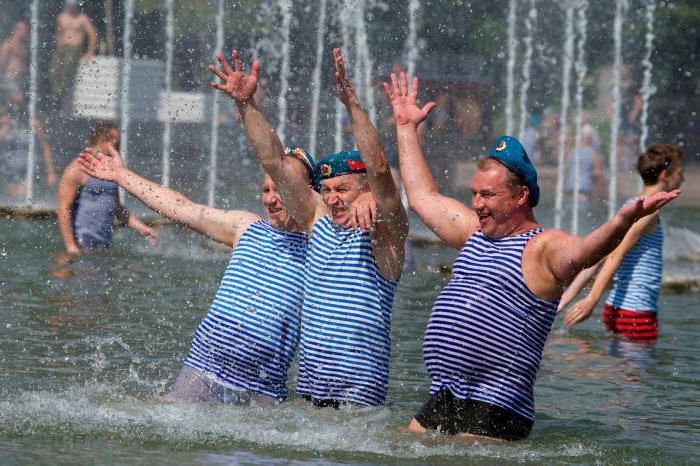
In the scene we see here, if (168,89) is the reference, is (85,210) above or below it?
below

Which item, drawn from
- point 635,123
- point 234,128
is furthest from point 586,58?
point 234,128

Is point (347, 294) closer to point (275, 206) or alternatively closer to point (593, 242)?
point (275, 206)

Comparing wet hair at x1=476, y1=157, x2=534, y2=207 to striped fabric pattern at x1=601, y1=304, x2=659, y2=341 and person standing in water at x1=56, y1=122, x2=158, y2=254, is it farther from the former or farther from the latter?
person standing in water at x1=56, y1=122, x2=158, y2=254

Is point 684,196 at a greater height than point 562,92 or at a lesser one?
lesser

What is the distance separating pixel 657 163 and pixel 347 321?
350 cm

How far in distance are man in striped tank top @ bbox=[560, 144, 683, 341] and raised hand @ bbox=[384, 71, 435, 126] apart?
280cm

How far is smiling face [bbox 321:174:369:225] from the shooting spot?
18.3 feet

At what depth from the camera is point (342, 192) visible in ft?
18.3

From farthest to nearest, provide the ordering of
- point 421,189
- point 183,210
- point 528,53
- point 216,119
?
point 528,53 → point 216,119 → point 183,210 → point 421,189

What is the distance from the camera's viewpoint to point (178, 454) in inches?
212

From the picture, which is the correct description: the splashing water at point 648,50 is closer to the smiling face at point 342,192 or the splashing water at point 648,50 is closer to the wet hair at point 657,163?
the wet hair at point 657,163

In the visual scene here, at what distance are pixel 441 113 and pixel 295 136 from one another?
3788mm

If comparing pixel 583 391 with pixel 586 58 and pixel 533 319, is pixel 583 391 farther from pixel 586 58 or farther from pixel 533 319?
pixel 586 58

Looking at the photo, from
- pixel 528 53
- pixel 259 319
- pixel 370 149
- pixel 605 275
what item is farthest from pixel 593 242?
pixel 528 53
